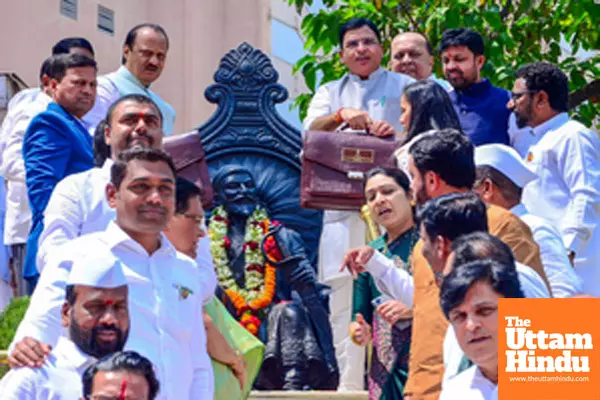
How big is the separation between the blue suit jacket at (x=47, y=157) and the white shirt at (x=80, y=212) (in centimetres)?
53

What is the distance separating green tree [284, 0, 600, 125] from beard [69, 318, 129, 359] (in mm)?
5823

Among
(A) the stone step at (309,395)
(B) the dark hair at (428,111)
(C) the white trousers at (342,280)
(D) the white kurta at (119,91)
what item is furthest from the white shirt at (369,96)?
(A) the stone step at (309,395)

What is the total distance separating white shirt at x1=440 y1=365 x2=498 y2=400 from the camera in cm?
446

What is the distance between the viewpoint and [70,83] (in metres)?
7.36

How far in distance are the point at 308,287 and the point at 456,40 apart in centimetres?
240

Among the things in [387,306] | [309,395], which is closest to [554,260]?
[387,306]

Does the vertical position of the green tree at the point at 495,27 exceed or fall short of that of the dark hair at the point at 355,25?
it exceeds it

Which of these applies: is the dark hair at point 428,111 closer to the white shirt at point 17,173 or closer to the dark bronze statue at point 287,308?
the white shirt at point 17,173

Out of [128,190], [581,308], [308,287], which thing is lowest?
[581,308]

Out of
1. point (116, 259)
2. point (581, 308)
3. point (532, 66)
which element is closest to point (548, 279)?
point (581, 308)

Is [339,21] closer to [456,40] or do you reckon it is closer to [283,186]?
[283,186]

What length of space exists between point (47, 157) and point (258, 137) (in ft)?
12.5

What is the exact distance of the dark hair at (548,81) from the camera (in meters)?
7.37

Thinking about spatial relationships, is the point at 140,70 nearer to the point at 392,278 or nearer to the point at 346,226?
the point at 346,226
